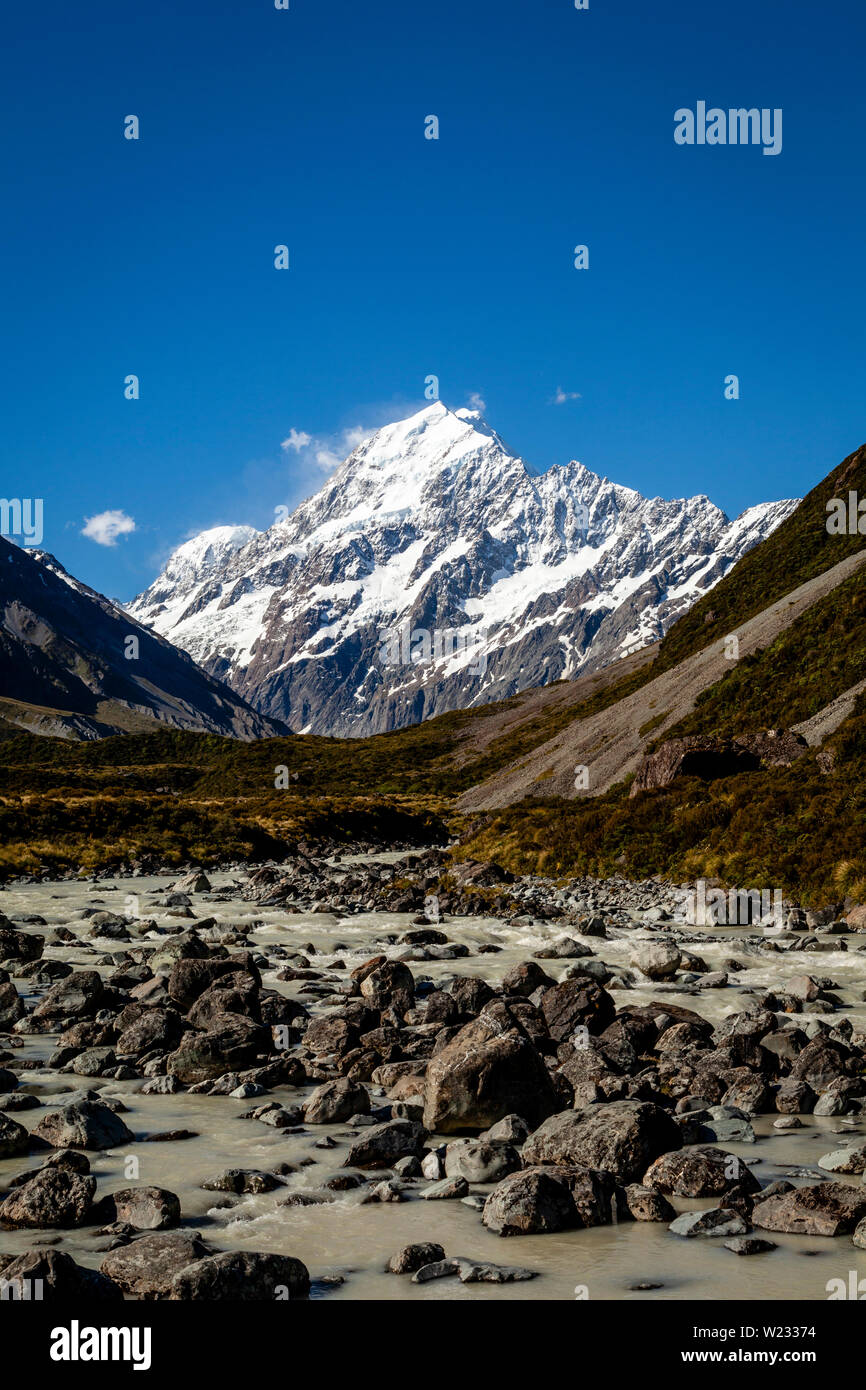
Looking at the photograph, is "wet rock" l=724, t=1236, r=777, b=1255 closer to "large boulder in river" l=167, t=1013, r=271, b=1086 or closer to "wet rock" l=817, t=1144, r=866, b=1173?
"wet rock" l=817, t=1144, r=866, b=1173

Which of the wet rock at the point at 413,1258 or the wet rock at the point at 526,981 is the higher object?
the wet rock at the point at 526,981

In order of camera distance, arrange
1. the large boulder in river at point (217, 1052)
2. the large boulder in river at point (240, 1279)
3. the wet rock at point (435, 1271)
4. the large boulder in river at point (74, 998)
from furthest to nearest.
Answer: the large boulder in river at point (74, 998), the large boulder in river at point (217, 1052), the wet rock at point (435, 1271), the large boulder in river at point (240, 1279)

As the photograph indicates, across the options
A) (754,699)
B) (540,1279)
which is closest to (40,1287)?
(540,1279)

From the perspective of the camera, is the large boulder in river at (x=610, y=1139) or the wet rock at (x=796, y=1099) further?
the wet rock at (x=796, y=1099)

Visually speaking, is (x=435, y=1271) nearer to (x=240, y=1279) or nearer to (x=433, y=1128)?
(x=240, y=1279)

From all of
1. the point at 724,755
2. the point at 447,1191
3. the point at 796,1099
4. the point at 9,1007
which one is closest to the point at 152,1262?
the point at 447,1191

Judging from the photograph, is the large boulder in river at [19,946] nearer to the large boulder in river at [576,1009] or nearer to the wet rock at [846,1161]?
the large boulder in river at [576,1009]

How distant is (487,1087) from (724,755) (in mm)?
44176

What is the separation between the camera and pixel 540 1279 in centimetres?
1001

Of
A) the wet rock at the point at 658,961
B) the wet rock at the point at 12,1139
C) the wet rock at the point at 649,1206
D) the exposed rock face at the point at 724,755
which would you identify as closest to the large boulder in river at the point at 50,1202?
the wet rock at the point at 12,1139

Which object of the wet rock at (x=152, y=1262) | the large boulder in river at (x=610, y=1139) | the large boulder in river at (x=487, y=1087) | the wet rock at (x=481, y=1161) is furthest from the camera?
the large boulder in river at (x=487, y=1087)

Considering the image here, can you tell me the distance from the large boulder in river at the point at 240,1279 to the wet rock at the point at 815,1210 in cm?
533

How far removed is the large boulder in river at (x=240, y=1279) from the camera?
9305mm
